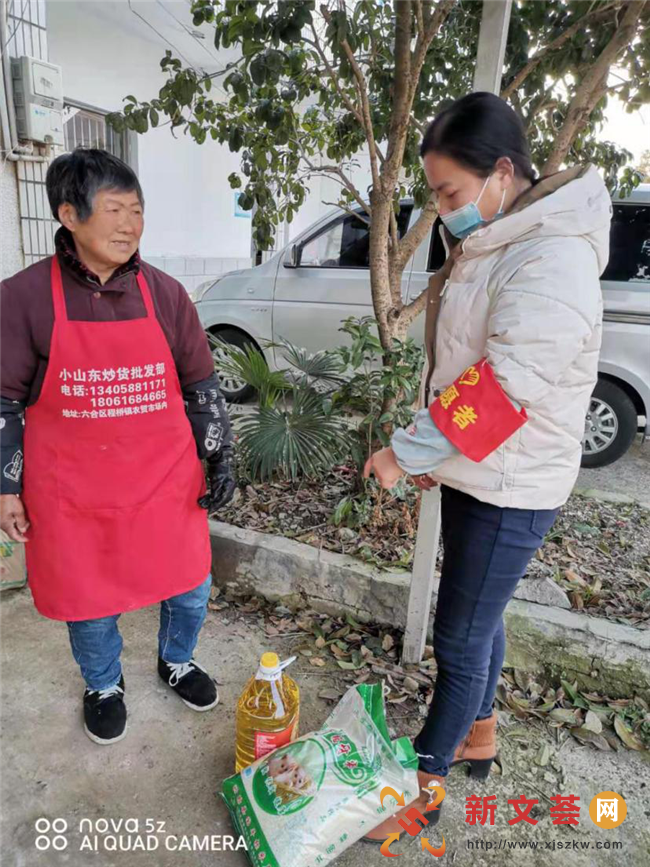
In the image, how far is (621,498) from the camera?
135 inches

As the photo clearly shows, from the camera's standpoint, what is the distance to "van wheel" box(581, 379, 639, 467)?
13.5 feet

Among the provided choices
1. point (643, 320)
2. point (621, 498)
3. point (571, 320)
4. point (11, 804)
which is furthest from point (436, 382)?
point (643, 320)

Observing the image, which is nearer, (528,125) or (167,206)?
(528,125)

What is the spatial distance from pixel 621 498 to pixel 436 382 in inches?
100

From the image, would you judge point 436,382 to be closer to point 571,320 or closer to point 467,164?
point 571,320

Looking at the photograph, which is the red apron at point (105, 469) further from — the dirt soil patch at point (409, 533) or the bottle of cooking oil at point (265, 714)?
the dirt soil patch at point (409, 533)

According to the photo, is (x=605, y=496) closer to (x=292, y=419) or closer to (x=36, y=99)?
(x=292, y=419)

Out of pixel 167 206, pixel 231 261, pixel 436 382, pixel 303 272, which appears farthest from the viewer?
pixel 231 261

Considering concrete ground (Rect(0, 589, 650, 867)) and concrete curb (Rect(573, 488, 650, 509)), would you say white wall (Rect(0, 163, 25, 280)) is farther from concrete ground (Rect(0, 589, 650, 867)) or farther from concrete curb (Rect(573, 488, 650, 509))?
Answer: concrete curb (Rect(573, 488, 650, 509))

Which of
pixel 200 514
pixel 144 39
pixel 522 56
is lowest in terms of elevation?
pixel 200 514

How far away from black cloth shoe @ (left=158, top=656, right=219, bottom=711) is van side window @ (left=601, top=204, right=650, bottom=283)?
3.59m

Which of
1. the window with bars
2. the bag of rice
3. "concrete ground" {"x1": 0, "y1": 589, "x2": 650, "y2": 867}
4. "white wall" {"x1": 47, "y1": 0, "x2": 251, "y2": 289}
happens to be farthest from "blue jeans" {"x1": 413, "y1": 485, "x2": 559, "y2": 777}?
the window with bars

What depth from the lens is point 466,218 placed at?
128 cm

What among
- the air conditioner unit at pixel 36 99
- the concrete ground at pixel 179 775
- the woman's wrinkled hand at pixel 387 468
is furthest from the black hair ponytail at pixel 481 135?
the air conditioner unit at pixel 36 99
